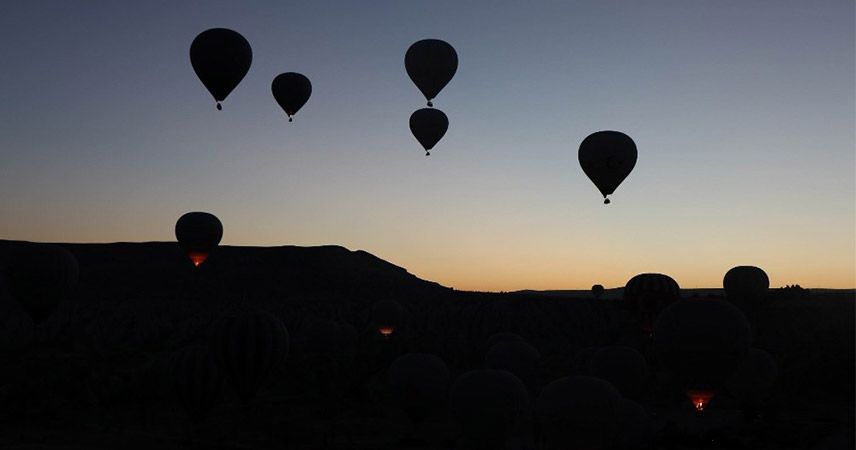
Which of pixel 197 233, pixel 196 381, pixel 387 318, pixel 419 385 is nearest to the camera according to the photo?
pixel 419 385

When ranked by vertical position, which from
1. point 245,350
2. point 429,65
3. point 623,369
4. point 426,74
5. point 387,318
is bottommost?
point 623,369

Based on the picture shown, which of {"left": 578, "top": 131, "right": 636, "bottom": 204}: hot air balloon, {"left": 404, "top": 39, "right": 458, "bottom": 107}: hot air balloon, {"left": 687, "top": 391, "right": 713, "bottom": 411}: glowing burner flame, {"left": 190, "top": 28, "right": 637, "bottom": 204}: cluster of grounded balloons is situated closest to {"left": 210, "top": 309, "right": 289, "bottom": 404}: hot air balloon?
{"left": 190, "top": 28, "right": 637, "bottom": 204}: cluster of grounded balloons

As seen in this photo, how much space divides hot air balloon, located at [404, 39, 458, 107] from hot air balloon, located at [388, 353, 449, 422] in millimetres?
10268

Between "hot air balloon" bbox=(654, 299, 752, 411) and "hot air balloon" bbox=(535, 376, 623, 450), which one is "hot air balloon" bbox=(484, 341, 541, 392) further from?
"hot air balloon" bbox=(535, 376, 623, 450)

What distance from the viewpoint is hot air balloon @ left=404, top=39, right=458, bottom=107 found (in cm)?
2947

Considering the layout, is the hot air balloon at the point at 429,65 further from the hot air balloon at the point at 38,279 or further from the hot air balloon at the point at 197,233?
the hot air balloon at the point at 38,279

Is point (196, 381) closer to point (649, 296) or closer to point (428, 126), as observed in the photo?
point (428, 126)

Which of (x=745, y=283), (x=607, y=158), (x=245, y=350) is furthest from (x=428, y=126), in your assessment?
(x=745, y=283)

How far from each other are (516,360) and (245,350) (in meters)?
10.5

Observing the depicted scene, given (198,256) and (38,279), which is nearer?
(38,279)

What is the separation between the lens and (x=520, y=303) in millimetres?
73812

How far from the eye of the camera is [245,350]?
2269cm

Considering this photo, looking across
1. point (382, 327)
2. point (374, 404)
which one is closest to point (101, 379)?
point (374, 404)

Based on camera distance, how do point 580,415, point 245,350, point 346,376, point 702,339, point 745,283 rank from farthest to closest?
1. point 745,283
2. point 346,376
3. point 245,350
4. point 702,339
5. point 580,415
